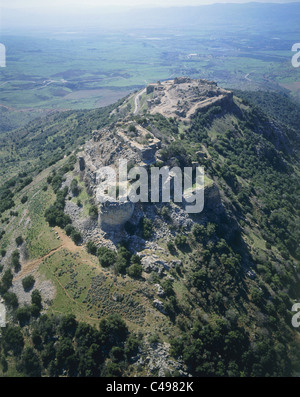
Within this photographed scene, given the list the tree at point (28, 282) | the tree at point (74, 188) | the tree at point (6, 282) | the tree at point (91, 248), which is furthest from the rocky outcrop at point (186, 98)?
the tree at point (6, 282)

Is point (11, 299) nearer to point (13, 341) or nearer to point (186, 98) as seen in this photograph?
point (13, 341)

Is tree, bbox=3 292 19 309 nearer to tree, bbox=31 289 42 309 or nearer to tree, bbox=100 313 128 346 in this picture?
tree, bbox=31 289 42 309

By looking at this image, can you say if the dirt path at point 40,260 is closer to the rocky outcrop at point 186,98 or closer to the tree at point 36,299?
the tree at point 36,299

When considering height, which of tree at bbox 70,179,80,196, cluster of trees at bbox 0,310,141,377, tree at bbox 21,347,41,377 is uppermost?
tree at bbox 70,179,80,196

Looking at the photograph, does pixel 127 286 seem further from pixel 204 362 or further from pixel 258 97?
pixel 258 97

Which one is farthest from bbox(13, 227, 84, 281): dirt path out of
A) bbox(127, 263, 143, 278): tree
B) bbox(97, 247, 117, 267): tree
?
bbox(127, 263, 143, 278): tree

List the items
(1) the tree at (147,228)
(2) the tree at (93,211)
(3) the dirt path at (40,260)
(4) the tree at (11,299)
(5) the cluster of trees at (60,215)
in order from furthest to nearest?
(2) the tree at (93,211), (5) the cluster of trees at (60,215), (1) the tree at (147,228), (3) the dirt path at (40,260), (4) the tree at (11,299)
